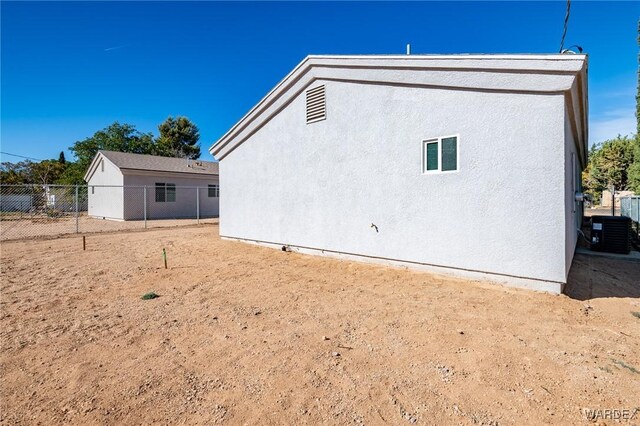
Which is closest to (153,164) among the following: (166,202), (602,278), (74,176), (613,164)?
(166,202)

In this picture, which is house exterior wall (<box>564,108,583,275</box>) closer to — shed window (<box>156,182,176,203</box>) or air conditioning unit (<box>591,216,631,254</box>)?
air conditioning unit (<box>591,216,631,254</box>)

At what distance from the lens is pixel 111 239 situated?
37.7ft

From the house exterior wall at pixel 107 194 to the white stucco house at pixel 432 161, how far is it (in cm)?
1453

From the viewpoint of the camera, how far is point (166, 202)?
20234 mm

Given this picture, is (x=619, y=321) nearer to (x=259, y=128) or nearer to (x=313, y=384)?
(x=313, y=384)

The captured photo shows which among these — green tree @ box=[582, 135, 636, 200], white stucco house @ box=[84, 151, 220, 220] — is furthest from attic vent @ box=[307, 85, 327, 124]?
green tree @ box=[582, 135, 636, 200]

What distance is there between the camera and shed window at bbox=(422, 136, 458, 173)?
559 centimetres

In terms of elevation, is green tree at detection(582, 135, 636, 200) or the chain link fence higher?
green tree at detection(582, 135, 636, 200)

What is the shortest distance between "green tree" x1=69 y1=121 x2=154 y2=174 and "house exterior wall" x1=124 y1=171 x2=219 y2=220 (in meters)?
21.3

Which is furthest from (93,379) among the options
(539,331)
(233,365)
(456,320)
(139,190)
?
(139,190)

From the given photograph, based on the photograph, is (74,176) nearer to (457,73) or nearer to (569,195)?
(457,73)

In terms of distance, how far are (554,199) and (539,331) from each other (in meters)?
2.15

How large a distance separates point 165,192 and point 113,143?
78.1ft

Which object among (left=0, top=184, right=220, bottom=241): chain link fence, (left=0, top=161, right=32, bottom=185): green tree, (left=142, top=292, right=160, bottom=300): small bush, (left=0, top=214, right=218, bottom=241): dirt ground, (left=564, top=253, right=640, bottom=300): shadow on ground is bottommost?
(left=142, top=292, right=160, bottom=300): small bush
